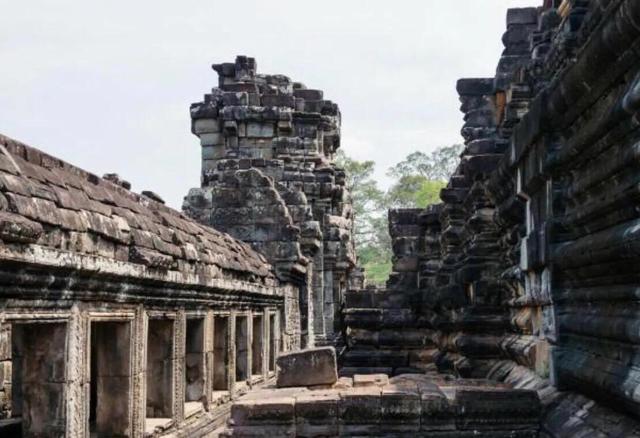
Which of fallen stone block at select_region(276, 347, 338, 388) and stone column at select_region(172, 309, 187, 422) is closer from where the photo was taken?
fallen stone block at select_region(276, 347, 338, 388)

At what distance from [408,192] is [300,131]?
4674 centimetres

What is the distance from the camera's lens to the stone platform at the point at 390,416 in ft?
21.6

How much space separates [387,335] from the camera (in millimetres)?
18328

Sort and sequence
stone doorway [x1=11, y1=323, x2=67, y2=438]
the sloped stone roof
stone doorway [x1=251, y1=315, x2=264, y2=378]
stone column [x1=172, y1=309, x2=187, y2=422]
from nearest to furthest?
the sloped stone roof
stone doorway [x1=11, y1=323, x2=67, y2=438]
stone column [x1=172, y1=309, x2=187, y2=422]
stone doorway [x1=251, y1=315, x2=264, y2=378]

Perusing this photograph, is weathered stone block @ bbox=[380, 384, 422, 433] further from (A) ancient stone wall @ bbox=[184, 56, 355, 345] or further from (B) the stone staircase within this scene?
(A) ancient stone wall @ bbox=[184, 56, 355, 345]

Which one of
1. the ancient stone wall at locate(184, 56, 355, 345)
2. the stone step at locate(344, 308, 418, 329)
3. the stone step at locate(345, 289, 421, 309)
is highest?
the ancient stone wall at locate(184, 56, 355, 345)

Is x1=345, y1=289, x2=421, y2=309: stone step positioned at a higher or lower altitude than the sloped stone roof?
lower


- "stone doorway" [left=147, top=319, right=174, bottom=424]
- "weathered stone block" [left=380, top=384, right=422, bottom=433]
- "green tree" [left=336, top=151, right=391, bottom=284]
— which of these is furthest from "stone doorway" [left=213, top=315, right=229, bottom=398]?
"green tree" [left=336, top=151, right=391, bottom=284]

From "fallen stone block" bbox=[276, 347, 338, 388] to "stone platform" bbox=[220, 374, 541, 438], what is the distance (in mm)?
951

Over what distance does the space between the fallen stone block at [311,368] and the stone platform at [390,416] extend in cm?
95

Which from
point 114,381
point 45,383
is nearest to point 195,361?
point 114,381

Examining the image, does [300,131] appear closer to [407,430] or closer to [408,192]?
[407,430]

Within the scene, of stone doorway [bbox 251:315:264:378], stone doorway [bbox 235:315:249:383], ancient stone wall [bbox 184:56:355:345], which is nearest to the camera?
stone doorway [bbox 235:315:249:383]

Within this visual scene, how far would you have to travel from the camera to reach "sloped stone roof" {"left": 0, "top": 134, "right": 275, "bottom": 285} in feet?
19.3
